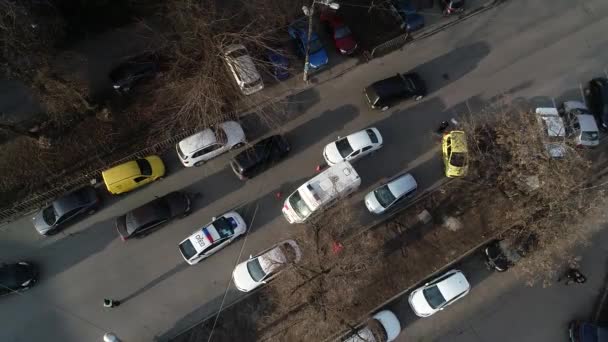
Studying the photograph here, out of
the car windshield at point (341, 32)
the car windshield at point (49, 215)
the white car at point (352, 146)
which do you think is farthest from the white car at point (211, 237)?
the car windshield at point (341, 32)

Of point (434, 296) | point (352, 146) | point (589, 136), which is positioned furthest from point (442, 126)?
point (434, 296)

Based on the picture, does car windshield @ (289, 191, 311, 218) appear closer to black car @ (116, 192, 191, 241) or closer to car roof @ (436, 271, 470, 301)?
black car @ (116, 192, 191, 241)

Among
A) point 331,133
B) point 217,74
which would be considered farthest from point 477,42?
point 217,74

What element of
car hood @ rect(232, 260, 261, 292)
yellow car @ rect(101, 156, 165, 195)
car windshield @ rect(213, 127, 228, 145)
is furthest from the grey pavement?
yellow car @ rect(101, 156, 165, 195)

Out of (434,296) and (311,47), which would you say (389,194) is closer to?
(434,296)

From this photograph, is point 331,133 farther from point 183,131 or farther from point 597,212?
point 597,212

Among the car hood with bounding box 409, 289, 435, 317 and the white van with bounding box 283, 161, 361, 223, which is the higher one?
the white van with bounding box 283, 161, 361, 223
